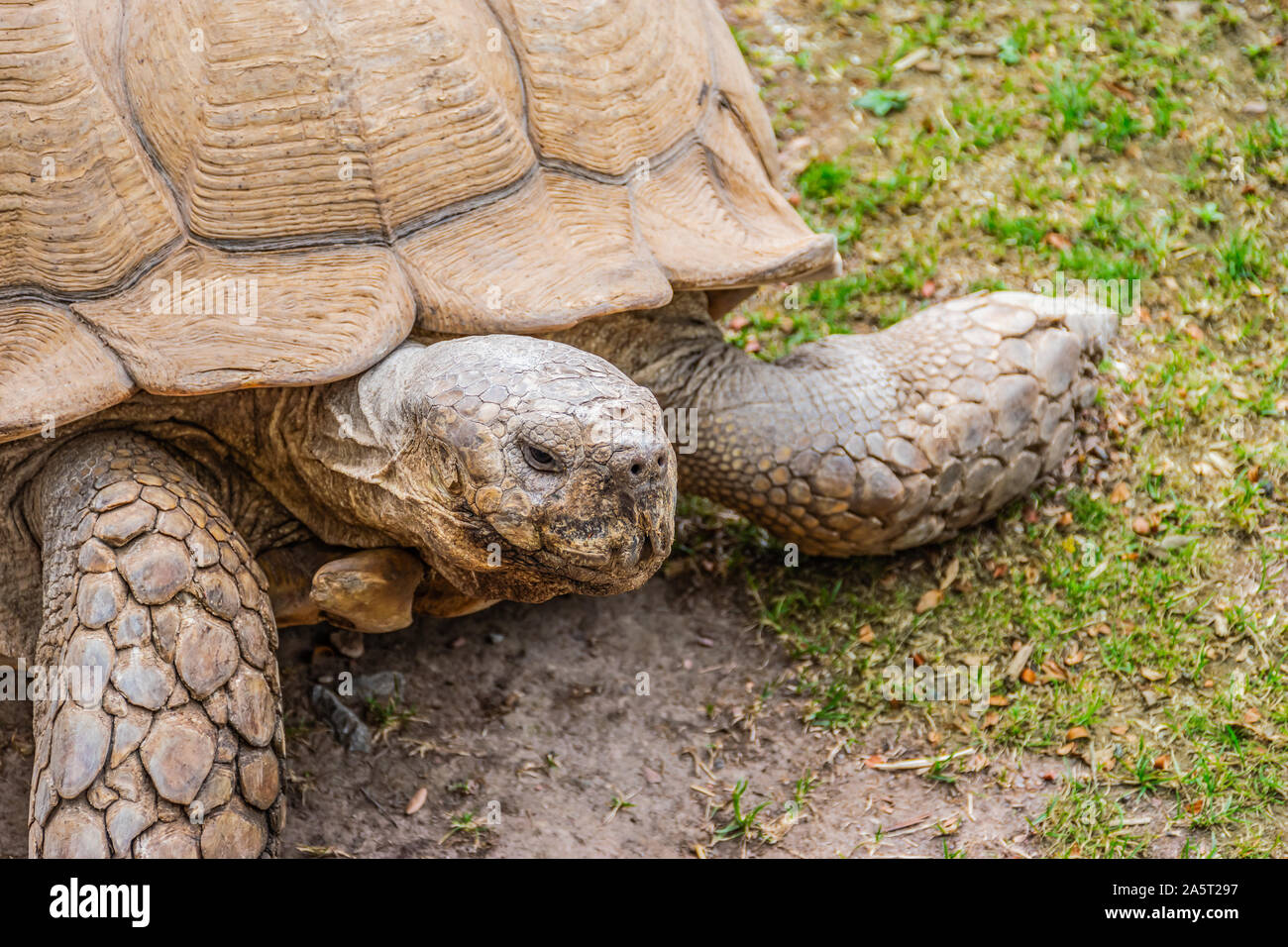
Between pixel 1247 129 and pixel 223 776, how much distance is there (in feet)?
13.9

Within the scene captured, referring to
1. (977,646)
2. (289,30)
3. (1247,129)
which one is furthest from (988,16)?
(289,30)

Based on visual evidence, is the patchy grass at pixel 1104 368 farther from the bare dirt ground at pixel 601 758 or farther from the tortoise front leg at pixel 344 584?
the tortoise front leg at pixel 344 584

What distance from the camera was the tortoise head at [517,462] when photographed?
2.53m

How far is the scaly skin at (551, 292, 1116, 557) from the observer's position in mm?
3523

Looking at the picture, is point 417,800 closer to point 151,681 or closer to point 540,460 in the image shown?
point 151,681

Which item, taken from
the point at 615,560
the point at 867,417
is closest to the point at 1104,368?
the point at 867,417

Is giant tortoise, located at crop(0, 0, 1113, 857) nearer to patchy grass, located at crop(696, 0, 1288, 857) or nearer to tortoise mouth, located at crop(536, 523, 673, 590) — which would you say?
tortoise mouth, located at crop(536, 523, 673, 590)

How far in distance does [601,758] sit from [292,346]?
1.38 metres

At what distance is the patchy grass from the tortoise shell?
1376mm

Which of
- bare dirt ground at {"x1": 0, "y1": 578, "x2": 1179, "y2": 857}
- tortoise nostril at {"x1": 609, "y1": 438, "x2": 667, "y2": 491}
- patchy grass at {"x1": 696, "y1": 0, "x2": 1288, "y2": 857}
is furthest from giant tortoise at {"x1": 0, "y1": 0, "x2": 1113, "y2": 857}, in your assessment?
patchy grass at {"x1": 696, "y1": 0, "x2": 1288, "y2": 857}

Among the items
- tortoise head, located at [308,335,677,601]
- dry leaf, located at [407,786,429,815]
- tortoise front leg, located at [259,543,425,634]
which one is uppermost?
tortoise head, located at [308,335,677,601]

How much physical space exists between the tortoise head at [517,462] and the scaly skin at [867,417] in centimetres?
68

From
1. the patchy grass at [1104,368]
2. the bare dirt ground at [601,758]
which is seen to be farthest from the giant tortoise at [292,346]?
the patchy grass at [1104,368]
